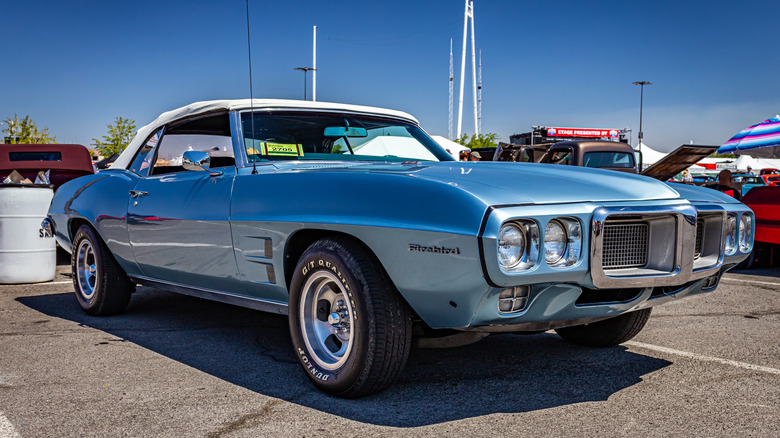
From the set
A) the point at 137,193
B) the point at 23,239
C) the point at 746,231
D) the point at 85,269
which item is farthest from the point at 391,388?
the point at 23,239

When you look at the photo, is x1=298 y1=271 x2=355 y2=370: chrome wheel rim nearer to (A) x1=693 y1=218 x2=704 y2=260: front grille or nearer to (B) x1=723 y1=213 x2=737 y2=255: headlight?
(A) x1=693 y1=218 x2=704 y2=260: front grille

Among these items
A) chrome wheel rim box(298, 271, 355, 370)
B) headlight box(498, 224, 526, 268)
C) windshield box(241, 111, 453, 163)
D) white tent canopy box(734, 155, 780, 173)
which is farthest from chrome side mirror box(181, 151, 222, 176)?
white tent canopy box(734, 155, 780, 173)

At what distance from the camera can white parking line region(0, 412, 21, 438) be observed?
2.53 meters

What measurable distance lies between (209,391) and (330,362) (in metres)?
0.56

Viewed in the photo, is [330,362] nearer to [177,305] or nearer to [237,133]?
[237,133]

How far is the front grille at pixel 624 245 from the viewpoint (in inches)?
109

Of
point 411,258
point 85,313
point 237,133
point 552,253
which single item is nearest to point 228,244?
point 237,133

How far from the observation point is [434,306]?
267cm

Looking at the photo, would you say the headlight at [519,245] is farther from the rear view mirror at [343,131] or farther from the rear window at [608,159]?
the rear window at [608,159]

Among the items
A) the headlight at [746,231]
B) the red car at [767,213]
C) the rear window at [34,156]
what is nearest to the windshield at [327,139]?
the headlight at [746,231]

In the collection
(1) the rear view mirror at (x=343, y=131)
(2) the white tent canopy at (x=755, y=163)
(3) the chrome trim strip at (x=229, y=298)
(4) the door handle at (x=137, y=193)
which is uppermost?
(1) the rear view mirror at (x=343, y=131)

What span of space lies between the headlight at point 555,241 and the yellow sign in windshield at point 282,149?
1729 mm

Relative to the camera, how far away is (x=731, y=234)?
3346 mm

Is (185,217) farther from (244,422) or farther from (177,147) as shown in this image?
(244,422)
